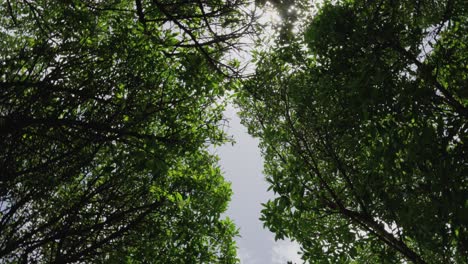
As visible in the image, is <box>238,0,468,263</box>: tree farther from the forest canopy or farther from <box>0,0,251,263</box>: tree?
<box>0,0,251,263</box>: tree

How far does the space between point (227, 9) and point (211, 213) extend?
17.6 feet

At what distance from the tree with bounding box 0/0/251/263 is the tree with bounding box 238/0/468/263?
1.74m

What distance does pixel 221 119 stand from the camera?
29.9 ft

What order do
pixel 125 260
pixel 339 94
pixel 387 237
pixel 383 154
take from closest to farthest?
pixel 383 154
pixel 339 94
pixel 387 237
pixel 125 260

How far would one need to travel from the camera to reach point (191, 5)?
7777mm

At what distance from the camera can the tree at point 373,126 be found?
4.32 meters

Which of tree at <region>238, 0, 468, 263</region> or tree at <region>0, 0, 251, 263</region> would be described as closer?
tree at <region>238, 0, 468, 263</region>

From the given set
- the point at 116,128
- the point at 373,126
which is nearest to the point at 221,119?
the point at 116,128

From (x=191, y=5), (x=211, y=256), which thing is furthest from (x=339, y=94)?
(x=211, y=256)

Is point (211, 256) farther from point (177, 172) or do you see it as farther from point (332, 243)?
point (332, 243)

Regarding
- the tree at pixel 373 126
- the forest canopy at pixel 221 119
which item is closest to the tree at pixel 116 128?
the forest canopy at pixel 221 119

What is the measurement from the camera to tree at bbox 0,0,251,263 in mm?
5980

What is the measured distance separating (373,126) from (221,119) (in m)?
4.75

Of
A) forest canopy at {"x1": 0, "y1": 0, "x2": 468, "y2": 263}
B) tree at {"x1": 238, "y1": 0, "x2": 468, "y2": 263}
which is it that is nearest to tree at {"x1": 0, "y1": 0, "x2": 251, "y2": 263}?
forest canopy at {"x1": 0, "y1": 0, "x2": 468, "y2": 263}
